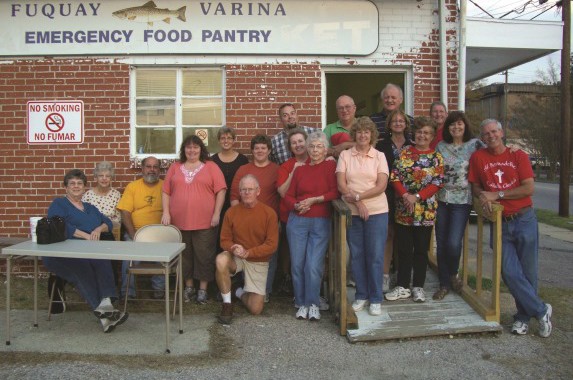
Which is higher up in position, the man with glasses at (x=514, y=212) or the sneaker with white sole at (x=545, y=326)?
the man with glasses at (x=514, y=212)

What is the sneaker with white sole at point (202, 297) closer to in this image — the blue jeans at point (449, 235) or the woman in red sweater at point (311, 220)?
the woman in red sweater at point (311, 220)

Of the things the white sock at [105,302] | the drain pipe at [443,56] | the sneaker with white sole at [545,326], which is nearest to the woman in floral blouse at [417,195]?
the sneaker with white sole at [545,326]

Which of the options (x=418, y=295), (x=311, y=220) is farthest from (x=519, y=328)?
(x=311, y=220)

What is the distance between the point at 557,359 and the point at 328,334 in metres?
1.79

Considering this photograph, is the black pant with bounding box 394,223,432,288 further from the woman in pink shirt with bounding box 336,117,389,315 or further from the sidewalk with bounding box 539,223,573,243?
the sidewalk with bounding box 539,223,573,243

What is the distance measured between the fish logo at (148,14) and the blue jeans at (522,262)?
426 centimetres

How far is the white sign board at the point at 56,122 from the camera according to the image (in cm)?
624

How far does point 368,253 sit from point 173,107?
3109 mm

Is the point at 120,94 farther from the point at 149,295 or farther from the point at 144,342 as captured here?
the point at 144,342

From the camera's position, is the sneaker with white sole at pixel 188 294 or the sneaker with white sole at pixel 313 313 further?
the sneaker with white sole at pixel 188 294

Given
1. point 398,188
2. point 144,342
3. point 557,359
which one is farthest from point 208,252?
point 557,359

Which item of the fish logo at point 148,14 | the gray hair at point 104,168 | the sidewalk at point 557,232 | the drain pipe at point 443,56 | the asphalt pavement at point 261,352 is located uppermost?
the fish logo at point 148,14

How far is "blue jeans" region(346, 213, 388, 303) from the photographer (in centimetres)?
461

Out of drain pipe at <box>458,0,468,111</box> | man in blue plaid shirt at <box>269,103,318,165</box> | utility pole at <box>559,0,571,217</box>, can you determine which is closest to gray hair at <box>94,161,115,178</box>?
man in blue plaid shirt at <box>269,103,318,165</box>
